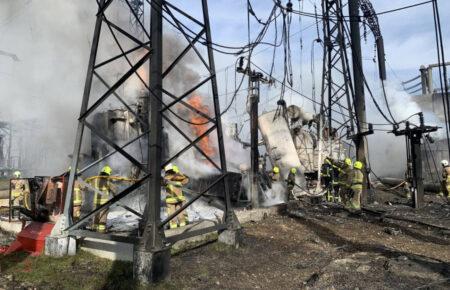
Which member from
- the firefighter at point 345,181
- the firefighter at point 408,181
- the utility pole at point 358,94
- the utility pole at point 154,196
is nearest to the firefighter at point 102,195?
the utility pole at point 154,196

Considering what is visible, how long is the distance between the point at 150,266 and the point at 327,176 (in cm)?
1282

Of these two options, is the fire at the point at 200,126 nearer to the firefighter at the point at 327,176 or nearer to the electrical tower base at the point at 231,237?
the firefighter at the point at 327,176

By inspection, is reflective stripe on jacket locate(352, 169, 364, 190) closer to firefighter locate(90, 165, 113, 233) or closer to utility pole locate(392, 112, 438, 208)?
utility pole locate(392, 112, 438, 208)

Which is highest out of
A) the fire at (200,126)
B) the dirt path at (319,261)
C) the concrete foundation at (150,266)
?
the fire at (200,126)

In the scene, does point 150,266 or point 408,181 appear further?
point 408,181

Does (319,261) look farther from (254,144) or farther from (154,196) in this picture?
(254,144)

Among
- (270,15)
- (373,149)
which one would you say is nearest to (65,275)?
(270,15)

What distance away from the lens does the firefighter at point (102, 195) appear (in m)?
7.71

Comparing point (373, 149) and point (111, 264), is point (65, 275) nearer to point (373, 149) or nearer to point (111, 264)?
point (111, 264)

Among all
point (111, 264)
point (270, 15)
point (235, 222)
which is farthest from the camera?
point (270, 15)

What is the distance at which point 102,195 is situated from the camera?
7.74 meters

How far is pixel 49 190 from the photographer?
8250 millimetres

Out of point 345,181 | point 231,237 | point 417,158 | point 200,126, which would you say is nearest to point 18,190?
point 231,237

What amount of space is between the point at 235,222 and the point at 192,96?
34.8 ft
